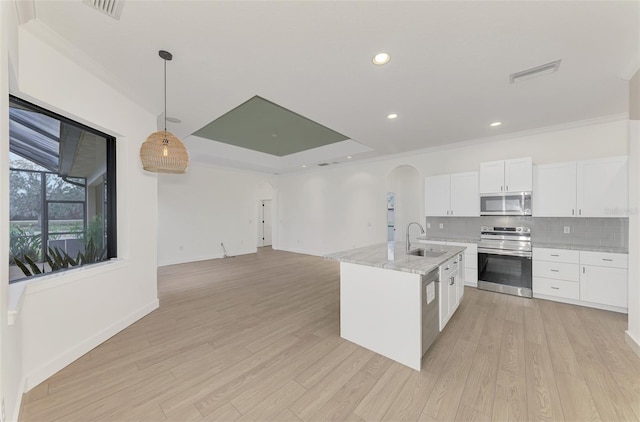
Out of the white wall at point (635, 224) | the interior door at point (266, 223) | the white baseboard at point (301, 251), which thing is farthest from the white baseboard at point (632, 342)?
the interior door at point (266, 223)

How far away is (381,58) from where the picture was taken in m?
2.29

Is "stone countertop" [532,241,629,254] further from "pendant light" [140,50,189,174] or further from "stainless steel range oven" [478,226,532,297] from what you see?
"pendant light" [140,50,189,174]

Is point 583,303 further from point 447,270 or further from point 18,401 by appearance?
point 18,401

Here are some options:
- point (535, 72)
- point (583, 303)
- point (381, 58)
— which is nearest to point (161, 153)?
point (381, 58)

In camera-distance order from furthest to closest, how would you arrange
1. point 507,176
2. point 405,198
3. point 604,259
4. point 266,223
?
point 266,223, point 405,198, point 507,176, point 604,259

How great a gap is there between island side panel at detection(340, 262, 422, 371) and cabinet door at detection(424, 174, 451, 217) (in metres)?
3.21

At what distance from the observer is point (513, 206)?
13.6ft

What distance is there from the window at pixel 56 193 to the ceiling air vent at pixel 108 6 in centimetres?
107

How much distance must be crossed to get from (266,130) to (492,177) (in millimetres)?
4483

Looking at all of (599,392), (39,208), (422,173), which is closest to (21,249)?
(39,208)

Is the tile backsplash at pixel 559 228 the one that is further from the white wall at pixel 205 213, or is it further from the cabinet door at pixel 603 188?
the white wall at pixel 205 213

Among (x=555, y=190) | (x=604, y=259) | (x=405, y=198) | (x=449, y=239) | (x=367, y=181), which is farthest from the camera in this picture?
(x=405, y=198)

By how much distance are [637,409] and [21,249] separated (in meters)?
4.96

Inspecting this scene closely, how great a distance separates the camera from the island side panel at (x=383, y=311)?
216 cm
